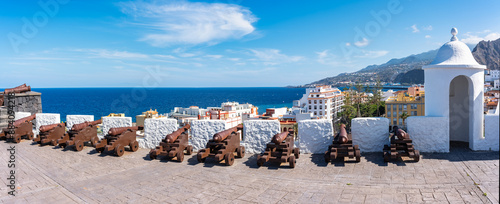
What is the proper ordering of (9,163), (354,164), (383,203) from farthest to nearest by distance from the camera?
(9,163), (354,164), (383,203)

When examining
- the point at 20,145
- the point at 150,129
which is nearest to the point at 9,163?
the point at 20,145

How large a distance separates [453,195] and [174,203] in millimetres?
4206

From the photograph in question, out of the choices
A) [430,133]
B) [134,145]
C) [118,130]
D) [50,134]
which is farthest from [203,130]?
[430,133]

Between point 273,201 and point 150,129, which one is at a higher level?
point 150,129

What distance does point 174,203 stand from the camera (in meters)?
4.61

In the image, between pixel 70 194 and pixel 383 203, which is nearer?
pixel 383 203

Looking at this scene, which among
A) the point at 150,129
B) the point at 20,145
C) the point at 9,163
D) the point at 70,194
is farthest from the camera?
the point at 20,145

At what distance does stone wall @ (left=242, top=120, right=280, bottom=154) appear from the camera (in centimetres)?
738

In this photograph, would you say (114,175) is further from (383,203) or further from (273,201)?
(383,203)

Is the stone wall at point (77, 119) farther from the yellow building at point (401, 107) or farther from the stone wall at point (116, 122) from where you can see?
the yellow building at point (401, 107)

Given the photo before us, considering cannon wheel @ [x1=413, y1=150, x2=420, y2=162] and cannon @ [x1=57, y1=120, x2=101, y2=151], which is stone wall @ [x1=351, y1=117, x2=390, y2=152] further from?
cannon @ [x1=57, y1=120, x2=101, y2=151]

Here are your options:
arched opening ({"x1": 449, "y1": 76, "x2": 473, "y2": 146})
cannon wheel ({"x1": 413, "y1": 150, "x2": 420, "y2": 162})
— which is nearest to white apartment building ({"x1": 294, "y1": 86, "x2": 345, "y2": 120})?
arched opening ({"x1": 449, "y1": 76, "x2": 473, "y2": 146})

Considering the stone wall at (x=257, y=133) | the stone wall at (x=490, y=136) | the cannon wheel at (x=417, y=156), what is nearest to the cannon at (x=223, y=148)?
the stone wall at (x=257, y=133)

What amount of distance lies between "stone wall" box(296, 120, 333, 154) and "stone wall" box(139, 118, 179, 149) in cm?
354
